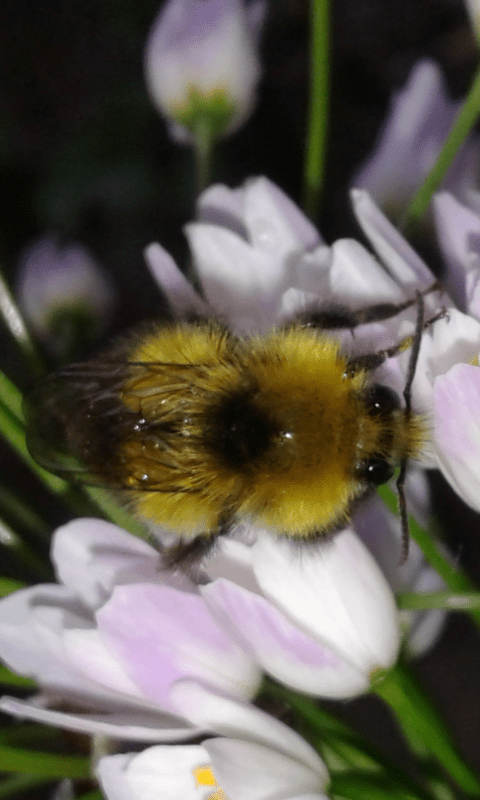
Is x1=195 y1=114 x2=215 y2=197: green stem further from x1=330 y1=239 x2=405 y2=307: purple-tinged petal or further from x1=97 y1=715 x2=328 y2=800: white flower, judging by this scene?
x1=97 y1=715 x2=328 y2=800: white flower

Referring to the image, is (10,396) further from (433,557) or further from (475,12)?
(475,12)

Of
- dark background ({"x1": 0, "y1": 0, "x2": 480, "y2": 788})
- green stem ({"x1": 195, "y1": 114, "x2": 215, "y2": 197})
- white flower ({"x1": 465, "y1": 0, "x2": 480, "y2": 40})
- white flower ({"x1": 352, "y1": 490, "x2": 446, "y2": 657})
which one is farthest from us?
dark background ({"x1": 0, "y1": 0, "x2": 480, "y2": 788})

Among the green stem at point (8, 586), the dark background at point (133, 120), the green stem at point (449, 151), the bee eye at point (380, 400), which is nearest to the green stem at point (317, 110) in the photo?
the green stem at point (449, 151)

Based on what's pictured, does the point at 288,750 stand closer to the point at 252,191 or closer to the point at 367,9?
the point at 252,191

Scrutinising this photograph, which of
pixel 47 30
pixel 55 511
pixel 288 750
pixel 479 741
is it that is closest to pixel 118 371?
pixel 288 750

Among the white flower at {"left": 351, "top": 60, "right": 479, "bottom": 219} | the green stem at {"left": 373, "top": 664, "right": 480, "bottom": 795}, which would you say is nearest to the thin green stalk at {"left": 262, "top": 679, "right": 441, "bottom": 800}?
the green stem at {"left": 373, "top": 664, "right": 480, "bottom": 795}
